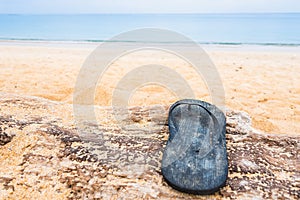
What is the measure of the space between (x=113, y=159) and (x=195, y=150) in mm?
549

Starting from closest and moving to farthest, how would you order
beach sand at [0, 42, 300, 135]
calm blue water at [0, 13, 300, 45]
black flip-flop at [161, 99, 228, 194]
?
black flip-flop at [161, 99, 228, 194] → beach sand at [0, 42, 300, 135] → calm blue water at [0, 13, 300, 45]

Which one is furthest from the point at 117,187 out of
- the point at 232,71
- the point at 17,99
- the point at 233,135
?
the point at 232,71

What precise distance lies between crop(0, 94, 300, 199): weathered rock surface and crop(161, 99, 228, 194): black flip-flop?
0.24 ft

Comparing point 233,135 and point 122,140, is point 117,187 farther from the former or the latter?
point 233,135

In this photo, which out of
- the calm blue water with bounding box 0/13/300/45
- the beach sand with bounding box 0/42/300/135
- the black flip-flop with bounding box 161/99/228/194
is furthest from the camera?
the calm blue water with bounding box 0/13/300/45

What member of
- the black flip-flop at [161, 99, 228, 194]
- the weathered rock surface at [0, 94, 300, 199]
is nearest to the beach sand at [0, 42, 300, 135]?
the weathered rock surface at [0, 94, 300, 199]

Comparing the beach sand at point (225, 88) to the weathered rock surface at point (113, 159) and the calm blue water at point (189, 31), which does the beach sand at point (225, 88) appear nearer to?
the weathered rock surface at point (113, 159)

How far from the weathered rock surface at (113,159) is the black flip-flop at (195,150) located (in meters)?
0.07

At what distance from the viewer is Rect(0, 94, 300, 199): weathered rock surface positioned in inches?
60.2

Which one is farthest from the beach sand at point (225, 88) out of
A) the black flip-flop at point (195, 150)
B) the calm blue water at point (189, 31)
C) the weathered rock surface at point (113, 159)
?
the calm blue water at point (189, 31)

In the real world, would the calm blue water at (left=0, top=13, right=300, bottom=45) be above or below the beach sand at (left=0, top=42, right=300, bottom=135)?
above

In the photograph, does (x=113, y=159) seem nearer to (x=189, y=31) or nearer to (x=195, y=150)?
(x=195, y=150)

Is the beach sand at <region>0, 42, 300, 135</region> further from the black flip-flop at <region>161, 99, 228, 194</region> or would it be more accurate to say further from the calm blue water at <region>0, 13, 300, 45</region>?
the calm blue water at <region>0, 13, 300, 45</region>

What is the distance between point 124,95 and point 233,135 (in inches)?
99.5
